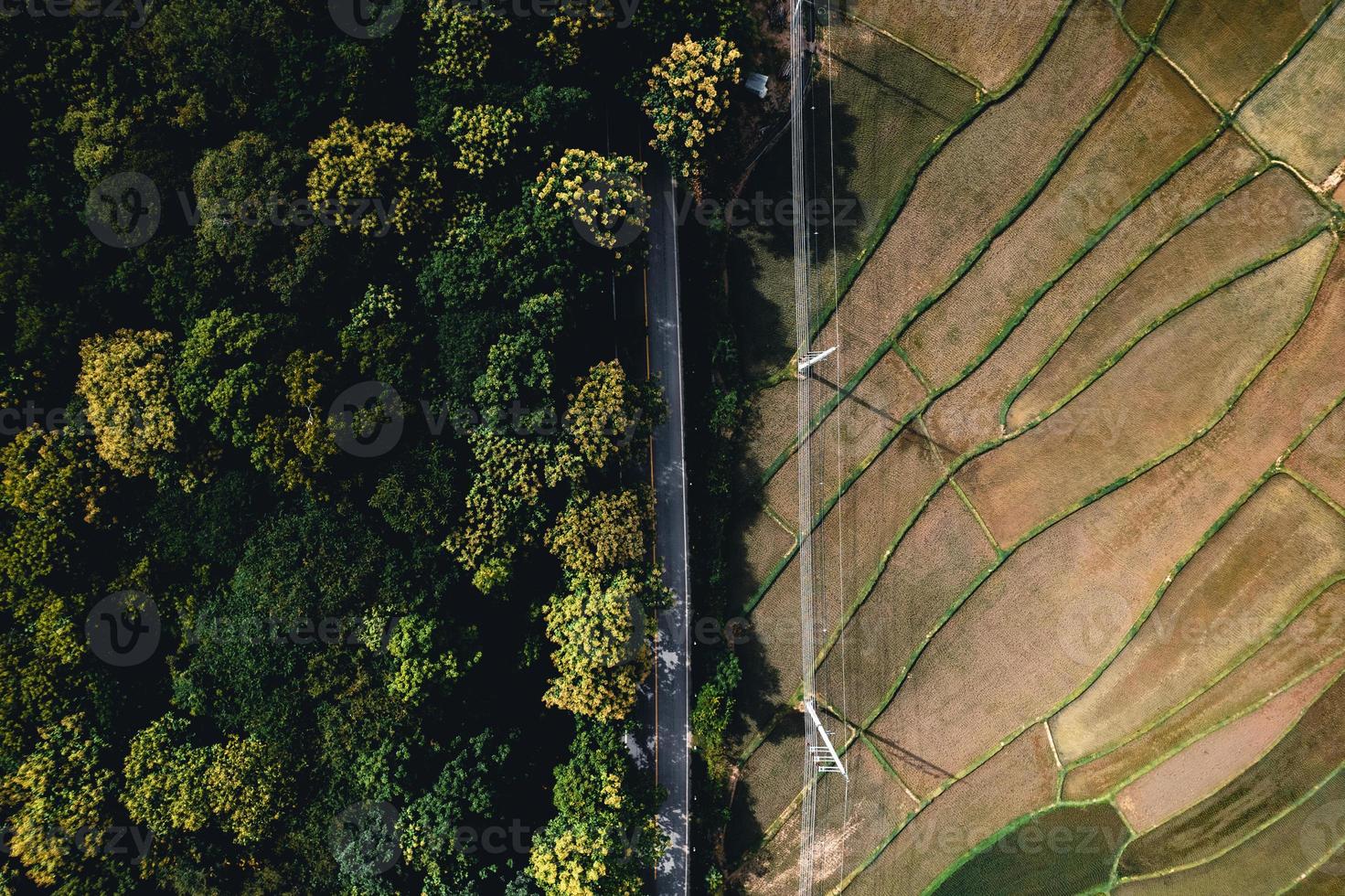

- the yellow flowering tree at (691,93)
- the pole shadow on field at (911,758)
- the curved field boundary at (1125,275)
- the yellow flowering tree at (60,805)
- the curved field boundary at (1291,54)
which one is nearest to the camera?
the yellow flowering tree at (60,805)

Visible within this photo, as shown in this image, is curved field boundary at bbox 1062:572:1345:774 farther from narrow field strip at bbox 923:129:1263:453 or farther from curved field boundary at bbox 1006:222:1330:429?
narrow field strip at bbox 923:129:1263:453

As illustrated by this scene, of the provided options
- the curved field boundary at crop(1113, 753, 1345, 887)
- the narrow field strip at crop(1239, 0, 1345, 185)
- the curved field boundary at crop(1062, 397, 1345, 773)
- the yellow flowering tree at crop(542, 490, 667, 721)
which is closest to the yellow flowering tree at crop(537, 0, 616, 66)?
the yellow flowering tree at crop(542, 490, 667, 721)

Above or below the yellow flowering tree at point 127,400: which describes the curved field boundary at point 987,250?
above

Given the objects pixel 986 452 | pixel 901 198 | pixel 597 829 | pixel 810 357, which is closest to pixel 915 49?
pixel 901 198

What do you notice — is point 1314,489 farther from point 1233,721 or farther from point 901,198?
point 901,198

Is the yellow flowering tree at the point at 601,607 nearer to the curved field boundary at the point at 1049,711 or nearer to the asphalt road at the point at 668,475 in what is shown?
the asphalt road at the point at 668,475

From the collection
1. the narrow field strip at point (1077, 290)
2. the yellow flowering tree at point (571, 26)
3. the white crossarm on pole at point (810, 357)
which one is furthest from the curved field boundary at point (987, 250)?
the yellow flowering tree at point (571, 26)

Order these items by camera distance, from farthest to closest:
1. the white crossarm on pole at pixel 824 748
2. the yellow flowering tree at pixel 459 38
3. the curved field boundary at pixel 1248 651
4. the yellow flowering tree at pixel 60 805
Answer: the curved field boundary at pixel 1248 651 → the white crossarm on pole at pixel 824 748 → the yellow flowering tree at pixel 459 38 → the yellow flowering tree at pixel 60 805
